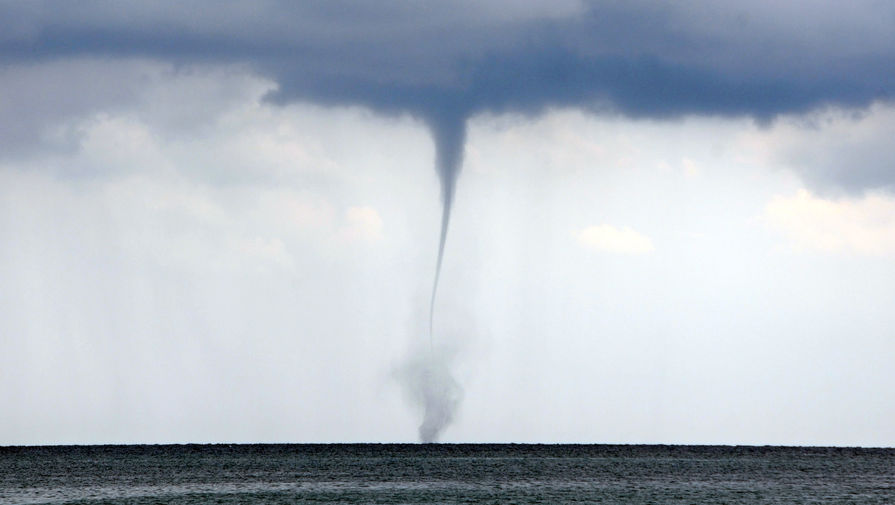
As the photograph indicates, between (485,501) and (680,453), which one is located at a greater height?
(680,453)

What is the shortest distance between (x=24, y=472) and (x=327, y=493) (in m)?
32.1

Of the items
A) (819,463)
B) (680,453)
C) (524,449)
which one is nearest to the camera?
(819,463)

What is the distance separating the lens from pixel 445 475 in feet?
291

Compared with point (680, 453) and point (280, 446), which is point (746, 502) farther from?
point (280, 446)

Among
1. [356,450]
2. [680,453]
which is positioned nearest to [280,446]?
[356,450]

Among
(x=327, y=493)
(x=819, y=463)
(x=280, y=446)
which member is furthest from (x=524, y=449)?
(x=327, y=493)

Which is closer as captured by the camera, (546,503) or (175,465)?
(546,503)

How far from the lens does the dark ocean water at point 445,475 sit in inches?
2596

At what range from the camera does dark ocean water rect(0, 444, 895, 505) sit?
65938mm

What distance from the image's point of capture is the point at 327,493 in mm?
68250

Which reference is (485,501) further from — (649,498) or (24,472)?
(24,472)

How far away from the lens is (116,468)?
317 feet

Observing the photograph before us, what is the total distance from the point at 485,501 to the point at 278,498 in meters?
10.2

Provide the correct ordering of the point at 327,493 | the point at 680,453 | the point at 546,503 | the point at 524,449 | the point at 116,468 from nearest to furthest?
the point at 546,503 < the point at 327,493 < the point at 116,468 < the point at 680,453 < the point at 524,449
